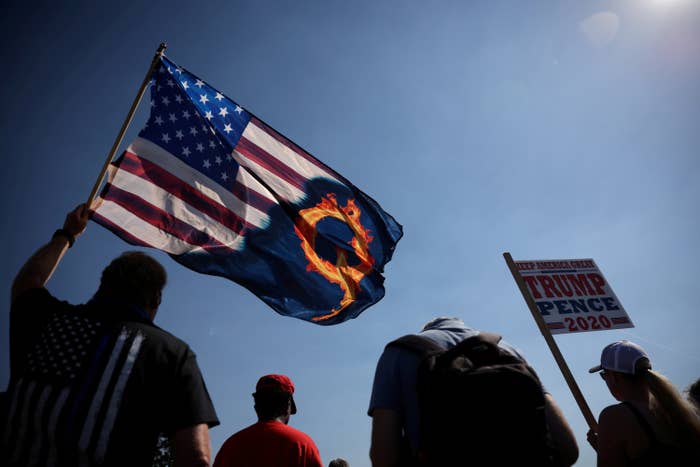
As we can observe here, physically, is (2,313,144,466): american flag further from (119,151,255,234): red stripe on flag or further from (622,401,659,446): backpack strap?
(119,151,255,234): red stripe on flag

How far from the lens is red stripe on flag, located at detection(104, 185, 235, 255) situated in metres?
4.24

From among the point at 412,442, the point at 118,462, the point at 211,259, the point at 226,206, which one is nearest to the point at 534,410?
the point at 412,442

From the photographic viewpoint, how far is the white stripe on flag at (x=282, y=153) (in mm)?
5434

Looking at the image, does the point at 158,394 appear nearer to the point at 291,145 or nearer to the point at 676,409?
the point at 676,409

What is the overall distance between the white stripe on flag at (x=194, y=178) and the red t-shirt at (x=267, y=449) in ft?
8.18

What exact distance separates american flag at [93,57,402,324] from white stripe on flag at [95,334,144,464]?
261cm

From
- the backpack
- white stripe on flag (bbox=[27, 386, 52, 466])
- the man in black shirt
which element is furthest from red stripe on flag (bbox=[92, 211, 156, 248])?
the backpack

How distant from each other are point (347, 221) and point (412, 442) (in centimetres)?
389

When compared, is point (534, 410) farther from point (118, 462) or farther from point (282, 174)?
point (282, 174)

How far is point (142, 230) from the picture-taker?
4.23 meters

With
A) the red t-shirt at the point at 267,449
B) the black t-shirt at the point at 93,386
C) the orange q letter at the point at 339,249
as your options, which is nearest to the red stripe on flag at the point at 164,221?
the orange q letter at the point at 339,249

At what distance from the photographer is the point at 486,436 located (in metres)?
1.70

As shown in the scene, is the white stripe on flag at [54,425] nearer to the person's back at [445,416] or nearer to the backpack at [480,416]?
the person's back at [445,416]

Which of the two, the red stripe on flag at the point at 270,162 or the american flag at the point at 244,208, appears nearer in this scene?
the american flag at the point at 244,208
